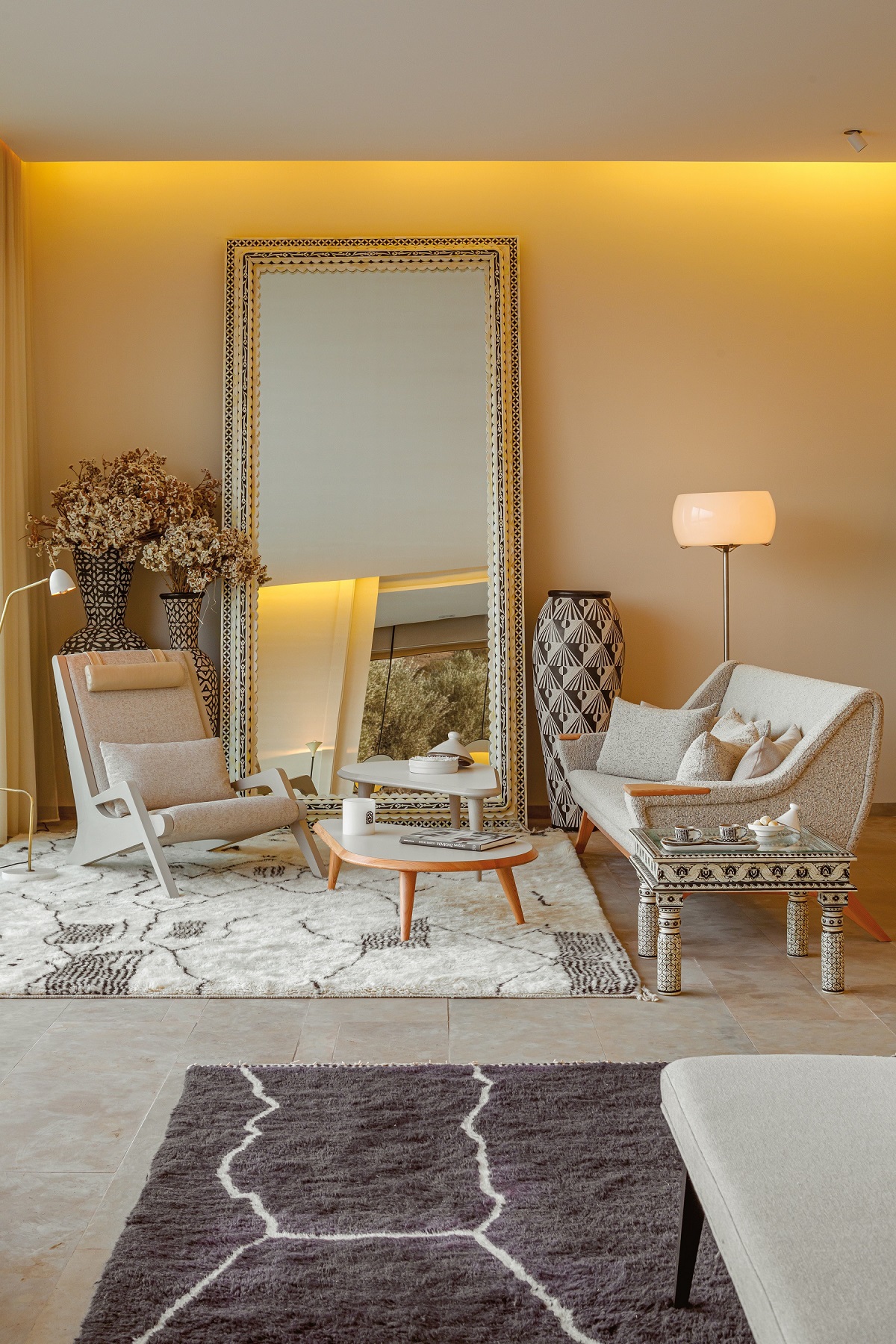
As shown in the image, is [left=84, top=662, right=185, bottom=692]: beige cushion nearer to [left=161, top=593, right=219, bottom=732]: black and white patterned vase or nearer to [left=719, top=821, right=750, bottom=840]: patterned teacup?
[left=161, top=593, right=219, bottom=732]: black and white patterned vase

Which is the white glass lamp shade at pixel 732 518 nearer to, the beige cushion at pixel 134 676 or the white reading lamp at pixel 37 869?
the beige cushion at pixel 134 676

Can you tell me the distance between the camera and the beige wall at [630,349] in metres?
6.00

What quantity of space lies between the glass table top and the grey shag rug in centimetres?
74

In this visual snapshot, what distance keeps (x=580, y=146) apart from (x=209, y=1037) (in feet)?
15.1

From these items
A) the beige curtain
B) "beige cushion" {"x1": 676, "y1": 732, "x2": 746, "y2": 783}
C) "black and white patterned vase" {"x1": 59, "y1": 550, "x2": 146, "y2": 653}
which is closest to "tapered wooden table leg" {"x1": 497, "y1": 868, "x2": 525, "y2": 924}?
"beige cushion" {"x1": 676, "y1": 732, "x2": 746, "y2": 783}

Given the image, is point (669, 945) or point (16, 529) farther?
point (16, 529)

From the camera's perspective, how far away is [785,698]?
4262mm

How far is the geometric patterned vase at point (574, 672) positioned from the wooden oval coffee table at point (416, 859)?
1.73 m

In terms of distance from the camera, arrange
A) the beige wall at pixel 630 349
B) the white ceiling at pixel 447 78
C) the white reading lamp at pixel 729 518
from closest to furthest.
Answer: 1. the white ceiling at pixel 447 78
2. the white reading lamp at pixel 729 518
3. the beige wall at pixel 630 349

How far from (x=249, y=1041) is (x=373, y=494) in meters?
3.53

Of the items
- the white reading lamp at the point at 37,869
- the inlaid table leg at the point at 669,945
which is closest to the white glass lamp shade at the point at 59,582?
the white reading lamp at the point at 37,869

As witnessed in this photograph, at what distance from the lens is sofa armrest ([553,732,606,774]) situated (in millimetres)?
5145

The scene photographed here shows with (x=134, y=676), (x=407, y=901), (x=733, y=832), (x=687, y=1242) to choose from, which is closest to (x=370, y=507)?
(x=134, y=676)

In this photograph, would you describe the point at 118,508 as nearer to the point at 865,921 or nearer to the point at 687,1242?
the point at 865,921
